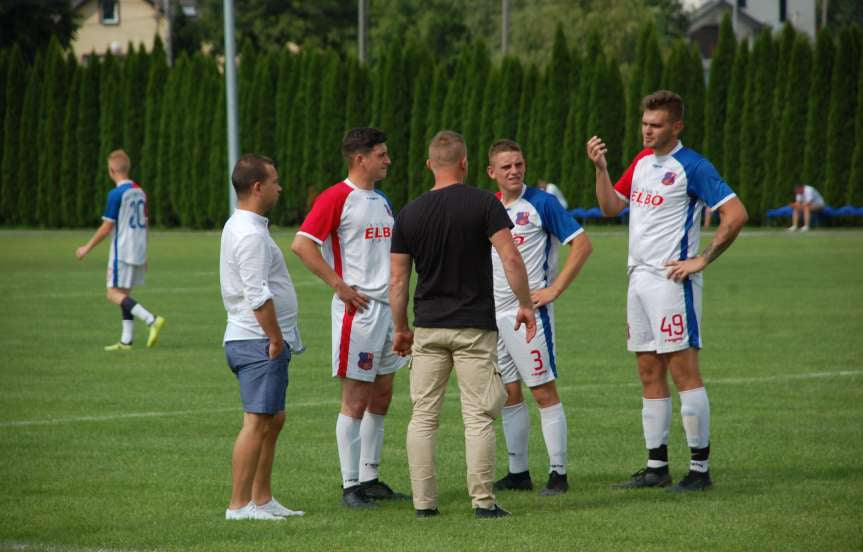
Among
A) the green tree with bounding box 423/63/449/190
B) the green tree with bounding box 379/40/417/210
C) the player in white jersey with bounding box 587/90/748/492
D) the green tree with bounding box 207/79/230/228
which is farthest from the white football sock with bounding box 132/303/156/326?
the green tree with bounding box 207/79/230/228

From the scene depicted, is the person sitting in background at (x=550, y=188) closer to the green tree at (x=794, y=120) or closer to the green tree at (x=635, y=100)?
the green tree at (x=635, y=100)

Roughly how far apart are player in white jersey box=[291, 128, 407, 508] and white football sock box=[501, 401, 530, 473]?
0.77 meters

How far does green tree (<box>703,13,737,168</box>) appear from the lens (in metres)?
41.1

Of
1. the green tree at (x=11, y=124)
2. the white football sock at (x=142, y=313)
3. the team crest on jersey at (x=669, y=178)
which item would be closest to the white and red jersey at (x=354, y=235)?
the team crest on jersey at (x=669, y=178)

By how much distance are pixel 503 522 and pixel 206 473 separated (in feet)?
7.95

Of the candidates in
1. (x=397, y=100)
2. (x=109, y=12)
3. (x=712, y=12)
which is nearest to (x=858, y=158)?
(x=397, y=100)

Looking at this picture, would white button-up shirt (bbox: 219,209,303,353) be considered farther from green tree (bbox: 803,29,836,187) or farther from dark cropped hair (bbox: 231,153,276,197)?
green tree (bbox: 803,29,836,187)

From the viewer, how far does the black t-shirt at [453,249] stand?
290 inches

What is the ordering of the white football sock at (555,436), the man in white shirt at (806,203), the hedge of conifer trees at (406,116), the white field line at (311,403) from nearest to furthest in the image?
the white football sock at (555,436), the white field line at (311,403), the man in white shirt at (806,203), the hedge of conifer trees at (406,116)

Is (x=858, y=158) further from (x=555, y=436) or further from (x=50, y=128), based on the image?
(x=555, y=436)

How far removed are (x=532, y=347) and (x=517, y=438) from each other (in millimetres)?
571

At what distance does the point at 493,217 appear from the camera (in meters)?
7.34

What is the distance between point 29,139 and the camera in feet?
158

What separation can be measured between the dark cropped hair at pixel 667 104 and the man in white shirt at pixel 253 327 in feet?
7.90
